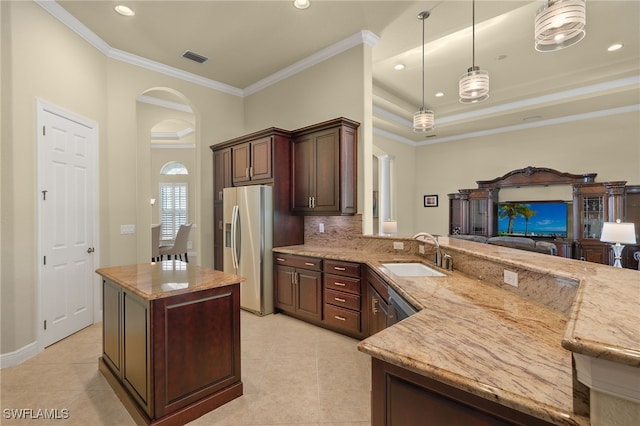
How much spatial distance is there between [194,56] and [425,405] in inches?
191

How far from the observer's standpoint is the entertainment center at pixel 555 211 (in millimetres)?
5398

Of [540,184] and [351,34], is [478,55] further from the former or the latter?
[540,184]

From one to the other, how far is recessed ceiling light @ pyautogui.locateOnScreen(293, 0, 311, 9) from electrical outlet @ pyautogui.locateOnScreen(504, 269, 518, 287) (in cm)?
317

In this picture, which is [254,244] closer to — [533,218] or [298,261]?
[298,261]

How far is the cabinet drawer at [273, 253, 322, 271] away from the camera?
11.7 feet

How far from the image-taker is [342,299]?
335cm

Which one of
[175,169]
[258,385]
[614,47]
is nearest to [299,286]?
[258,385]

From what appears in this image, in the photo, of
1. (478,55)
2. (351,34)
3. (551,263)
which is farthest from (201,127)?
(551,263)

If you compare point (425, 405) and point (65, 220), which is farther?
point (65, 220)

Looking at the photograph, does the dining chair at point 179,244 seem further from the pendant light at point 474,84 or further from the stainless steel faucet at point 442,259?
the pendant light at point 474,84

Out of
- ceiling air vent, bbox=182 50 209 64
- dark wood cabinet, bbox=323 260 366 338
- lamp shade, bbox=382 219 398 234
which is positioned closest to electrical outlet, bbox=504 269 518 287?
dark wood cabinet, bbox=323 260 366 338

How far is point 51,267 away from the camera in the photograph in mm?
3172

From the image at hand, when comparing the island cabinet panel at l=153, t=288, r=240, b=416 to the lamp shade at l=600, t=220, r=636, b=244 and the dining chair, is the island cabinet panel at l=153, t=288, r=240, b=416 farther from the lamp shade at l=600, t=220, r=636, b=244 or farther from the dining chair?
the dining chair

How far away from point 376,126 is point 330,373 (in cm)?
576
